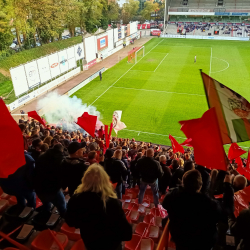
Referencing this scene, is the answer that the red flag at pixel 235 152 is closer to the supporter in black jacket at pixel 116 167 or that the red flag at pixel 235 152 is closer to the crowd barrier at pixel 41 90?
the supporter in black jacket at pixel 116 167

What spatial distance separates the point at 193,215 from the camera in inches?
119

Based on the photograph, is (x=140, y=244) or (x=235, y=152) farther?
(x=235, y=152)

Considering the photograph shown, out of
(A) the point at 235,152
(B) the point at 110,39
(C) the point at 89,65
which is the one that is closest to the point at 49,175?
(A) the point at 235,152

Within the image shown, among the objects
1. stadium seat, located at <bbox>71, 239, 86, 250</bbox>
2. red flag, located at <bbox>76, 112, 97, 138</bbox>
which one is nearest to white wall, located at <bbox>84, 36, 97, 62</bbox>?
red flag, located at <bbox>76, 112, 97, 138</bbox>

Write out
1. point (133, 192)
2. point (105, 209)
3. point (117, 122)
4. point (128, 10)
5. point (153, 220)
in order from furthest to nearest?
point (128, 10)
point (117, 122)
point (133, 192)
point (153, 220)
point (105, 209)

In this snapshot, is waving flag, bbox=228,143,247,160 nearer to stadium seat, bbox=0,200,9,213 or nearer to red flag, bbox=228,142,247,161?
red flag, bbox=228,142,247,161

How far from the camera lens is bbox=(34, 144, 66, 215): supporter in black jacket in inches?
166

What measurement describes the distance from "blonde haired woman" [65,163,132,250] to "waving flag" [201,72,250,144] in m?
2.97

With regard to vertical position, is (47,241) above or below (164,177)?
above

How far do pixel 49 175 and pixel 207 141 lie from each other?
102 inches

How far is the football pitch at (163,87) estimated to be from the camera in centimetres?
1773

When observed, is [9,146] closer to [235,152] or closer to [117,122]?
[235,152]

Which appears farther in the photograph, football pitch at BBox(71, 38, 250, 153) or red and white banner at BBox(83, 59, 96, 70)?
red and white banner at BBox(83, 59, 96, 70)

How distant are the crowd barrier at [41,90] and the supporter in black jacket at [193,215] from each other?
18486 millimetres
